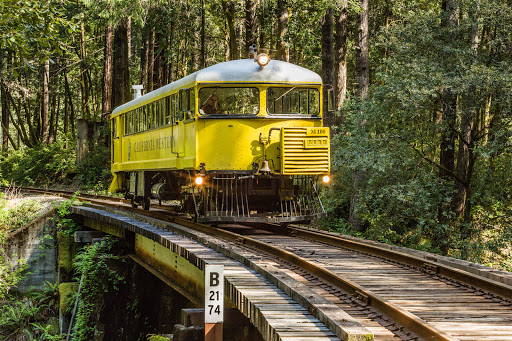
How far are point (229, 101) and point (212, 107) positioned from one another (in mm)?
368

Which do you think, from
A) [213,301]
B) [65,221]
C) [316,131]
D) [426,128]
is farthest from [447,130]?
[213,301]

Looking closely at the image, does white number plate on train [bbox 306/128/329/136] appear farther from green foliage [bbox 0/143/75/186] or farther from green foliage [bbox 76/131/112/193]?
green foliage [bbox 0/143/75/186]

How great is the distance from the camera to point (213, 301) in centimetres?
556

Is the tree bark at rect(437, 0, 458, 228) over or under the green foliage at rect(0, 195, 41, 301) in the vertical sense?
over

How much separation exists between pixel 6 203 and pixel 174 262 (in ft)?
35.2

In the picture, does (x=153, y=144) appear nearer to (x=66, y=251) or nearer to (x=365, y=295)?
(x=66, y=251)

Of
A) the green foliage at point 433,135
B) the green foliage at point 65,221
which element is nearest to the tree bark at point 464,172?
the green foliage at point 433,135

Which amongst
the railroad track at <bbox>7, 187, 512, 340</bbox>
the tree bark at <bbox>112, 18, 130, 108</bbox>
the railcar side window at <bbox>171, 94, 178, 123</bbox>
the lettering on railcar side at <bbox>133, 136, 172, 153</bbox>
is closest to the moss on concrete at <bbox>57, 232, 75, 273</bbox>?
the lettering on railcar side at <bbox>133, 136, 172, 153</bbox>

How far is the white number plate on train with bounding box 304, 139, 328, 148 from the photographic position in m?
11.9

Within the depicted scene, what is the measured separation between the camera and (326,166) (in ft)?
39.6

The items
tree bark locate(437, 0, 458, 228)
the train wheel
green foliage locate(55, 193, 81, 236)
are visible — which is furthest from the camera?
the train wheel

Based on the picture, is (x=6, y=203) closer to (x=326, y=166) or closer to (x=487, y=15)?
(x=326, y=166)

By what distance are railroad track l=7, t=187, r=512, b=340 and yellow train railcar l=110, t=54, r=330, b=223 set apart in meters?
1.80

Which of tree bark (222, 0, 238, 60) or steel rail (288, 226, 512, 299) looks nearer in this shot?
steel rail (288, 226, 512, 299)
